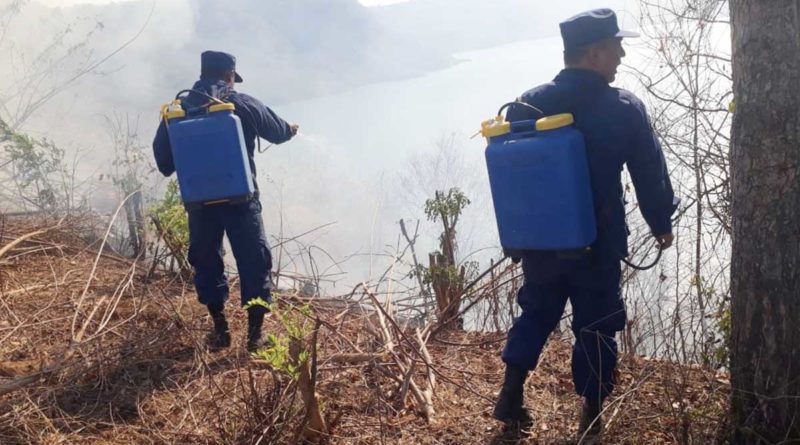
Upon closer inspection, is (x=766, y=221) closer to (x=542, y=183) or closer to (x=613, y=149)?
(x=613, y=149)

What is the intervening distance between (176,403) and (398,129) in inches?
828

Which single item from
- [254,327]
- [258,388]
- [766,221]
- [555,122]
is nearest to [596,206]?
[555,122]

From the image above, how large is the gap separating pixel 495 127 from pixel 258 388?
1628mm

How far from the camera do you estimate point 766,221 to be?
Answer: 2.35m

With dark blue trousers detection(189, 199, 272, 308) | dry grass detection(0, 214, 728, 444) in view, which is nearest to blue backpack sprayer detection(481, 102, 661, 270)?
dry grass detection(0, 214, 728, 444)

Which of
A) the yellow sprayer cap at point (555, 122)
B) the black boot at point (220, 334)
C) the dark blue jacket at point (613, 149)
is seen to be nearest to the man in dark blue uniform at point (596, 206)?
the dark blue jacket at point (613, 149)

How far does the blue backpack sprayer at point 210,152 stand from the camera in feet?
12.4

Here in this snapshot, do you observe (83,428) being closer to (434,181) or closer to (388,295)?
(388,295)

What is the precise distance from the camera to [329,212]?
61.5 ft

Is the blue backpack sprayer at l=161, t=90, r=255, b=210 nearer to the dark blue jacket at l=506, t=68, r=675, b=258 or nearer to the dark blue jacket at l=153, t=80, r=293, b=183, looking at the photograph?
the dark blue jacket at l=153, t=80, r=293, b=183

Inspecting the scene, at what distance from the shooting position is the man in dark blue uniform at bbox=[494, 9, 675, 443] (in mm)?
2672

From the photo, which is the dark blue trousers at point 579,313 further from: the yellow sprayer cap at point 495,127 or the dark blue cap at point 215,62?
the dark blue cap at point 215,62

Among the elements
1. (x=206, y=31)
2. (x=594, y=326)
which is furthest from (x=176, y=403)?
(x=206, y=31)

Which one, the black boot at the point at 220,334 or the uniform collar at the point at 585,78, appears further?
the black boot at the point at 220,334
